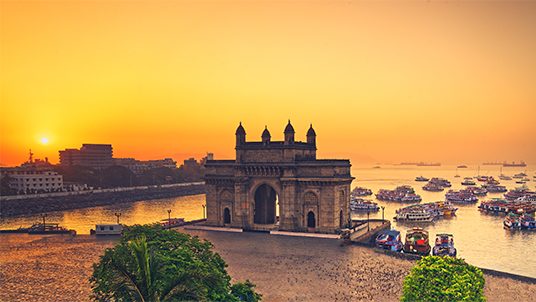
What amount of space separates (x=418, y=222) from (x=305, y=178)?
44.9m

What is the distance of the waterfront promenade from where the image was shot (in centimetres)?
3538

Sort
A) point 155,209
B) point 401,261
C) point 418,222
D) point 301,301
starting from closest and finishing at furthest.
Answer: point 301,301
point 401,261
point 418,222
point 155,209

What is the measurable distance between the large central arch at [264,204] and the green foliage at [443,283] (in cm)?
4304

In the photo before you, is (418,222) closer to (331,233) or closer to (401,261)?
(331,233)

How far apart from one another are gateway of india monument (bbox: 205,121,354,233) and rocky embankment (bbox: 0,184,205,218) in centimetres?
6378

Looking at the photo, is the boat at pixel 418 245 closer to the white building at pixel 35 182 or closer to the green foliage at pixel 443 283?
the green foliage at pixel 443 283

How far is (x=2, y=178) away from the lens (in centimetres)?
14250

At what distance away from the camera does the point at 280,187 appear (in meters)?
63.1

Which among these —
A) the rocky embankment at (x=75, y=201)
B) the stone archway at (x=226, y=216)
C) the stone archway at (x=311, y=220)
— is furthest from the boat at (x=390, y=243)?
the rocky embankment at (x=75, y=201)

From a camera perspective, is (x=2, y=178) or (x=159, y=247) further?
(x=2, y=178)

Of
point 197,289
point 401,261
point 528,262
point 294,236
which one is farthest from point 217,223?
point 197,289

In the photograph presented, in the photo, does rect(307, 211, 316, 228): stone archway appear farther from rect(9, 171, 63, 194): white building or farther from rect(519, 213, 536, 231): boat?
rect(9, 171, 63, 194): white building

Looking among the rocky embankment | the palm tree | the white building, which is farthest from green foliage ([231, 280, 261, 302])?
A: the white building

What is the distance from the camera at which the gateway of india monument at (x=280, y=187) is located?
6066 cm
